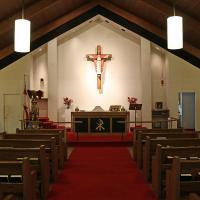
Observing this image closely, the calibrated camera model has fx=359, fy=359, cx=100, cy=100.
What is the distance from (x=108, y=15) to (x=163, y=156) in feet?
17.0

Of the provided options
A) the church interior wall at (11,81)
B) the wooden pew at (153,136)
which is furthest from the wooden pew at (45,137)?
the church interior wall at (11,81)

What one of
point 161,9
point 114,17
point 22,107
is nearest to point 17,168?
point 161,9

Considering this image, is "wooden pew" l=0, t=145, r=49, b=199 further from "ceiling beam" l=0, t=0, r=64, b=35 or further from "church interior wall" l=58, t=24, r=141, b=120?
"church interior wall" l=58, t=24, r=141, b=120

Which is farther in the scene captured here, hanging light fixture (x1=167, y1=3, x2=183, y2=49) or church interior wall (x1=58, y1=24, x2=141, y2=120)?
church interior wall (x1=58, y1=24, x2=141, y2=120)

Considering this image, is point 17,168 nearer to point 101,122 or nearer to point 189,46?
point 189,46

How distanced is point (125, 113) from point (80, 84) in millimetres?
2891

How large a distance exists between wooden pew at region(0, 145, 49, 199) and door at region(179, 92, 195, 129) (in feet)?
28.6

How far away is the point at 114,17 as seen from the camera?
8484 millimetres

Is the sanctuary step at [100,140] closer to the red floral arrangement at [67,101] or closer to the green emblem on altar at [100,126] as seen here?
the green emblem on altar at [100,126]

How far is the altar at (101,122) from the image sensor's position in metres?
10.2

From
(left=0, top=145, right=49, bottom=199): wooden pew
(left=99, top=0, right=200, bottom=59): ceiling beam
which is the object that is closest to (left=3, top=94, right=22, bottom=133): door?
(left=99, top=0, right=200, bottom=59): ceiling beam

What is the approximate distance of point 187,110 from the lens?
1246cm

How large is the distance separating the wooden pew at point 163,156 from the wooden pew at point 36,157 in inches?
53.6

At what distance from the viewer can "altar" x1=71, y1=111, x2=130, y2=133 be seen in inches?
403
